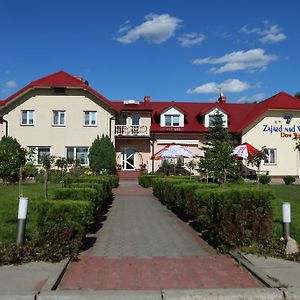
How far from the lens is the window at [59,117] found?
120 feet

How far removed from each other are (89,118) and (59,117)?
99.9 inches

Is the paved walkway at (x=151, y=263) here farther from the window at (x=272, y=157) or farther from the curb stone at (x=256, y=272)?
the window at (x=272, y=157)

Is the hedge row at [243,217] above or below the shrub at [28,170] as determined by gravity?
below

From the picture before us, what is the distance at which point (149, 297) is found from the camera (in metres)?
5.51

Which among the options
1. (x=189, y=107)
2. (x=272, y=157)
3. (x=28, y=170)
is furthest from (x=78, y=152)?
(x=272, y=157)

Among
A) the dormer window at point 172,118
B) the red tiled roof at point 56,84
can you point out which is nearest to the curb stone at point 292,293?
the red tiled roof at point 56,84

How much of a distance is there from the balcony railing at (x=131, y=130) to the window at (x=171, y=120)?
263 cm

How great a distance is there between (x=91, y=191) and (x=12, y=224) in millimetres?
2272

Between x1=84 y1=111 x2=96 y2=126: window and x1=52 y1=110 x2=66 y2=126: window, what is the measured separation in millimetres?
1837

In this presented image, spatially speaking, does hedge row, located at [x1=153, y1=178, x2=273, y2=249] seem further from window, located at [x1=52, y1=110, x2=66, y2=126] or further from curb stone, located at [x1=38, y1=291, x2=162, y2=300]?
window, located at [x1=52, y1=110, x2=66, y2=126]

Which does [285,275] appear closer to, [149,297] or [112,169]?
[149,297]

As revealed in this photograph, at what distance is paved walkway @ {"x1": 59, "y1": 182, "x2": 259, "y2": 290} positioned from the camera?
6.20m

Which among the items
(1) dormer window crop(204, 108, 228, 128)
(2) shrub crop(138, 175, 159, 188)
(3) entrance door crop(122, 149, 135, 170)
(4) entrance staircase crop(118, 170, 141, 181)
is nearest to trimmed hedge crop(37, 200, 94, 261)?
(2) shrub crop(138, 175, 159, 188)

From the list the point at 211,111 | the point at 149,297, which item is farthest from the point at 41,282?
the point at 211,111
